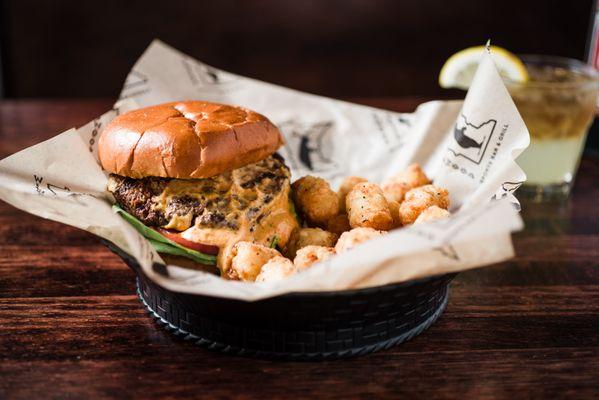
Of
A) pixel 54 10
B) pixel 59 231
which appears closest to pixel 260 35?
pixel 54 10

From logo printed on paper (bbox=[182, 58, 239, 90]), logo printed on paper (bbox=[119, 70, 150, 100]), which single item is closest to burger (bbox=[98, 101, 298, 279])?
logo printed on paper (bbox=[119, 70, 150, 100])

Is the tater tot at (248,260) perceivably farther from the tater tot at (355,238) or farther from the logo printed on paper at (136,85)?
the logo printed on paper at (136,85)

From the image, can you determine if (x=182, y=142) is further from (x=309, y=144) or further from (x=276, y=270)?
(x=309, y=144)

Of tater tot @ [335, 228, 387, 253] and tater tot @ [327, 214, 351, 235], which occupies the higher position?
tater tot @ [335, 228, 387, 253]

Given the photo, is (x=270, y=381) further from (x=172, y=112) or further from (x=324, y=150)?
(x=324, y=150)

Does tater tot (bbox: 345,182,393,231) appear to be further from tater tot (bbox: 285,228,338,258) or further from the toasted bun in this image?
the toasted bun

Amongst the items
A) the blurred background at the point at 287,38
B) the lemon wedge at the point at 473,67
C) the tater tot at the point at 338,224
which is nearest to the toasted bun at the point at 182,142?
the tater tot at the point at 338,224

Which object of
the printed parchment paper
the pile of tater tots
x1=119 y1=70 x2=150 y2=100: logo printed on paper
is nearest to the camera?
the printed parchment paper
